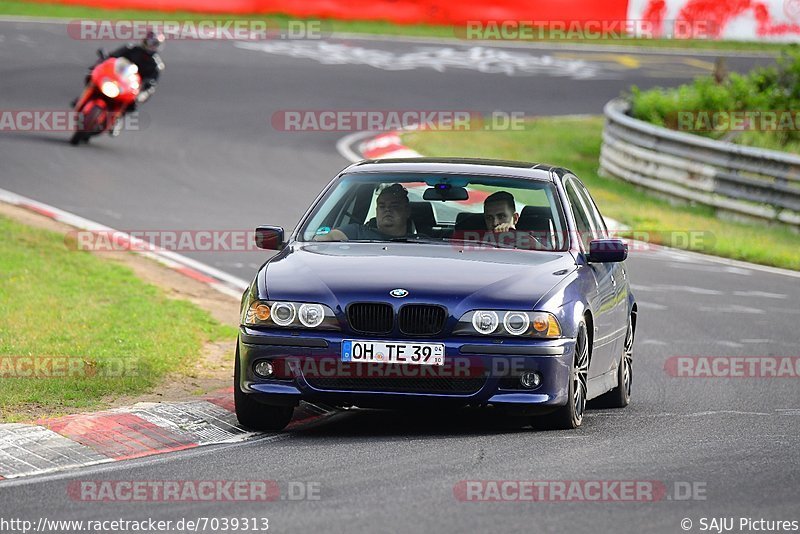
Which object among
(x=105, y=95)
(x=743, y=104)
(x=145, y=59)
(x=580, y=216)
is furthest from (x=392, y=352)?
(x=743, y=104)

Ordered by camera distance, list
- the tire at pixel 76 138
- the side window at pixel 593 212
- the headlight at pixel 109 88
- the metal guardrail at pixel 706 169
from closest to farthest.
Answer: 1. the side window at pixel 593 212
2. the metal guardrail at pixel 706 169
3. the headlight at pixel 109 88
4. the tire at pixel 76 138

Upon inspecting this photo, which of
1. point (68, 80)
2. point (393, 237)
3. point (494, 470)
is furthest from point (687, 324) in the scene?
point (68, 80)

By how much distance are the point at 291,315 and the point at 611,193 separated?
1549 centimetres

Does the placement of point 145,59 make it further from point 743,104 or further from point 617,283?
point 617,283

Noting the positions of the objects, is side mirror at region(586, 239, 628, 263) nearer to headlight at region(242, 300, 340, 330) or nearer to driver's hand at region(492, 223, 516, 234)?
driver's hand at region(492, 223, 516, 234)

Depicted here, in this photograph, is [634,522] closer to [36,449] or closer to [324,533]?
[324,533]

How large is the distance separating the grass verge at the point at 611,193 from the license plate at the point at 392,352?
408 inches

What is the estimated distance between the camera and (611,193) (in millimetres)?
23094

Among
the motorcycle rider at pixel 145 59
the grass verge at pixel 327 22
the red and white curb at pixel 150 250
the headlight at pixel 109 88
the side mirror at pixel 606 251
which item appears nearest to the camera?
the side mirror at pixel 606 251

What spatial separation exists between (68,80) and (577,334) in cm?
2225

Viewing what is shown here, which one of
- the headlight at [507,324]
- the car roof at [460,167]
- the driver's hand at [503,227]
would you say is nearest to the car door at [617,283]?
the car roof at [460,167]

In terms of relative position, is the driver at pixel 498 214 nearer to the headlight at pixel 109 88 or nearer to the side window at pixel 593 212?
the side window at pixel 593 212

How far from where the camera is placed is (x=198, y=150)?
76.8 feet

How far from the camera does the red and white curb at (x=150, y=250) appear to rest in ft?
47.0
